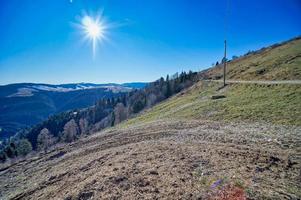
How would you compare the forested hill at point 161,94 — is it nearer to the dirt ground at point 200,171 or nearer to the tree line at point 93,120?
the tree line at point 93,120

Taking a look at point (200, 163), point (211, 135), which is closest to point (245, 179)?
point (200, 163)

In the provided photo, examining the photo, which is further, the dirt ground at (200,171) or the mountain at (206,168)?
the mountain at (206,168)

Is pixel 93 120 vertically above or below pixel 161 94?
below

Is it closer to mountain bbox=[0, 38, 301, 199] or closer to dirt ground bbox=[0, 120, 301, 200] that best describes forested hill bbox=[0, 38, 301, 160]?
mountain bbox=[0, 38, 301, 199]

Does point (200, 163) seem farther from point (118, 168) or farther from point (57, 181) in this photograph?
point (57, 181)

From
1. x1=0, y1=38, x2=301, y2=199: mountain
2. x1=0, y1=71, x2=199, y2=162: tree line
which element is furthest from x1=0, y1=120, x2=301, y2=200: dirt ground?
x1=0, y1=71, x2=199, y2=162: tree line

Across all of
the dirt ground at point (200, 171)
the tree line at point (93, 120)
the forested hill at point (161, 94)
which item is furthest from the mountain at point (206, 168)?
the tree line at point (93, 120)

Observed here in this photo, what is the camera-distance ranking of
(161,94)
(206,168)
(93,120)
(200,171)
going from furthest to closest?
(93,120) < (161,94) < (206,168) < (200,171)

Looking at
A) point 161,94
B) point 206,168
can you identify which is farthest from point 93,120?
point 206,168

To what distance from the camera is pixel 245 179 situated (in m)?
9.25

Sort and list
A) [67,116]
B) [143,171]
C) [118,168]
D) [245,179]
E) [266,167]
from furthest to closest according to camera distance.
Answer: [67,116]
[118,168]
[143,171]
[266,167]
[245,179]

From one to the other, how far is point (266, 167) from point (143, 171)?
6580 millimetres

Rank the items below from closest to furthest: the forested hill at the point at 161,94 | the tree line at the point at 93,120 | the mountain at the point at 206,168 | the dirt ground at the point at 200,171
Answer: the dirt ground at the point at 200,171 < the mountain at the point at 206,168 < the forested hill at the point at 161,94 < the tree line at the point at 93,120

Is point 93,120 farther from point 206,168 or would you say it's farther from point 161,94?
point 206,168
